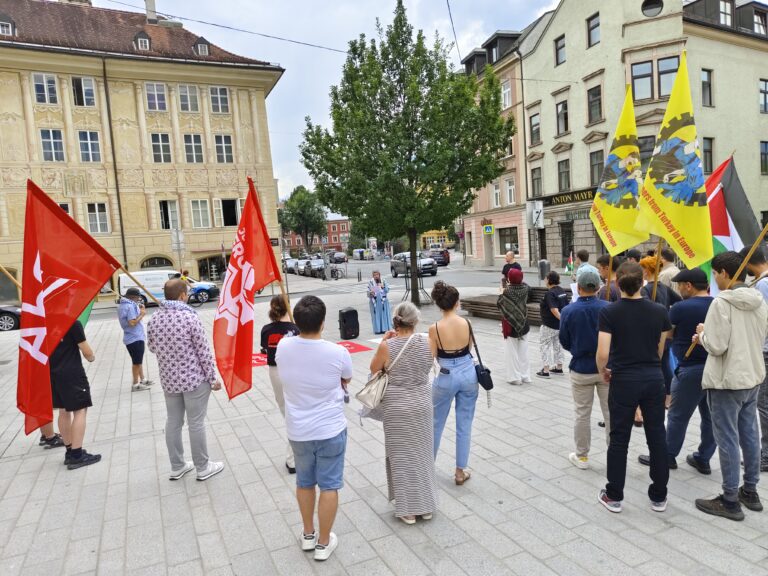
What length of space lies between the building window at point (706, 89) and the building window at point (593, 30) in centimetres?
592

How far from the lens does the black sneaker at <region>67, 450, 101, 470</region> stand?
5.46 m

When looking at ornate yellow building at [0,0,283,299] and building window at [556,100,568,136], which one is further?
building window at [556,100,568,136]

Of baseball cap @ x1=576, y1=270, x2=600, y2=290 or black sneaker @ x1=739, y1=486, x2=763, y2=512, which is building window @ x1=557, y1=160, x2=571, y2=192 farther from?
black sneaker @ x1=739, y1=486, x2=763, y2=512

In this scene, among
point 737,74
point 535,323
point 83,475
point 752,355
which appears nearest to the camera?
point 752,355

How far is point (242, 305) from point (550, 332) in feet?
17.5

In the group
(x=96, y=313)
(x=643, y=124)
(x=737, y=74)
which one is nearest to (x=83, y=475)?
(x=96, y=313)

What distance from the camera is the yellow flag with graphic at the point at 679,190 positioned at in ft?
15.5

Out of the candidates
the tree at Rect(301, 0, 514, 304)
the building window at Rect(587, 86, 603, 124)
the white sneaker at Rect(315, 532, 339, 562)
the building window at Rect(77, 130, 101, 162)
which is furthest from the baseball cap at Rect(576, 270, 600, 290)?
the building window at Rect(77, 130, 101, 162)

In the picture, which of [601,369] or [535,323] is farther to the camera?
[535,323]

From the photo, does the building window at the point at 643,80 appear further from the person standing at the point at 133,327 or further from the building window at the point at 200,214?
the person standing at the point at 133,327

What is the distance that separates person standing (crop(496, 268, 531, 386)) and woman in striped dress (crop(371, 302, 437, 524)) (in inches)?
161

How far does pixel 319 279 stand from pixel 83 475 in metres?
36.0

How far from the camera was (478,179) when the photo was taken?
56.4ft

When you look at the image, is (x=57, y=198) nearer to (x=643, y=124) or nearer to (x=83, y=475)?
(x=83, y=475)
